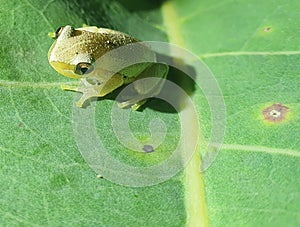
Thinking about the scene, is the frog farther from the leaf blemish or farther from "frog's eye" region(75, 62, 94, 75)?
the leaf blemish

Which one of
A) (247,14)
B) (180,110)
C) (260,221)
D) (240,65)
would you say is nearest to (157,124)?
(180,110)

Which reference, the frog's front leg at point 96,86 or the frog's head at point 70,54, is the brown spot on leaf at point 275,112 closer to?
the frog's front leg at point 96,86

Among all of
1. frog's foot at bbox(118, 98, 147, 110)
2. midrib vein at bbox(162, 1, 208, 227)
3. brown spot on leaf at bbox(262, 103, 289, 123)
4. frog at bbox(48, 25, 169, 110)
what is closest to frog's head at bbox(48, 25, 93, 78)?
frog at bbox(48, 25, 169, 110)

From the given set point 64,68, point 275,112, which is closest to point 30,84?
point 64,68

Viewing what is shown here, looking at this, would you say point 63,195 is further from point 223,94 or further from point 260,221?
point 223,94

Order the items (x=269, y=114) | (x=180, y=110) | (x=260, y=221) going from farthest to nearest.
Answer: (x=180, y=110) < (x=269, y=114) < (x=260, y=221)

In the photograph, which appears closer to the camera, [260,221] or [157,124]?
[260,221]

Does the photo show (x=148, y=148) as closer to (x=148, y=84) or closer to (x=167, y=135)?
(x=167, y=135)

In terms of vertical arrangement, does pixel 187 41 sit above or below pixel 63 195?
below
